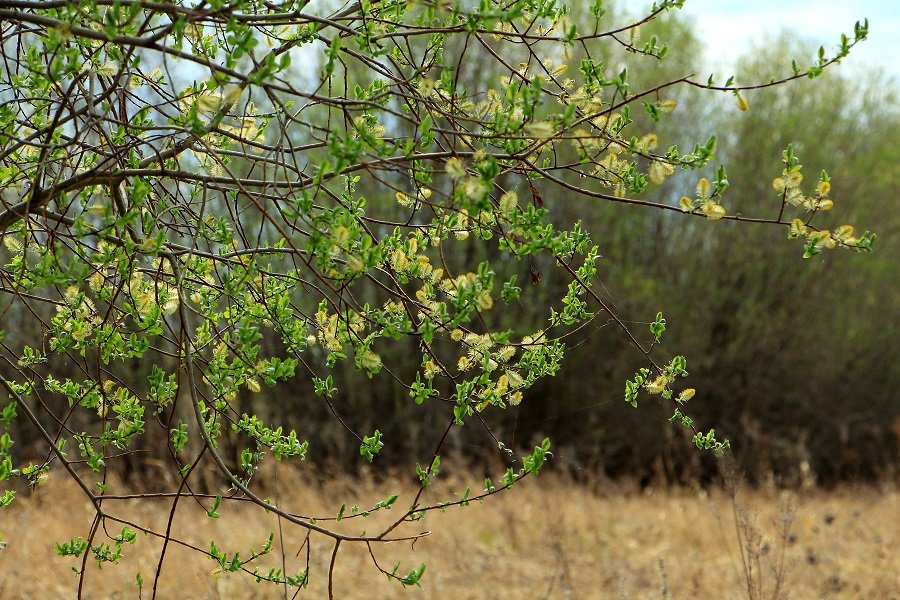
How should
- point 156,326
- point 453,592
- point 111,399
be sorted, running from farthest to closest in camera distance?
point 453,592 < point 111,399 < point 156,326

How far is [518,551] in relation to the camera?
6855 millimetres

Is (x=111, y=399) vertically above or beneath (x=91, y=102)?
beneath

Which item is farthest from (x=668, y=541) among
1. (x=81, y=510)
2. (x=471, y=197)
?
(x=471, y=197)

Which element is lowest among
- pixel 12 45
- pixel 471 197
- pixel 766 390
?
pixel 471 197

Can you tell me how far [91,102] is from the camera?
2004 millimetres

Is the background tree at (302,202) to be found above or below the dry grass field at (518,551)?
below

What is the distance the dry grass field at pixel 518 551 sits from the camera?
5.55 m

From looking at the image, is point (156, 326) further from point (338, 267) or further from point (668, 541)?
point (668, 541)

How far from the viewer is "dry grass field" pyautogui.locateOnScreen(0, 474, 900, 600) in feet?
18.2

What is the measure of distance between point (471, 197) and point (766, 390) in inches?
468

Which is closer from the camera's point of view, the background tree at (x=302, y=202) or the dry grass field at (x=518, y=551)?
the background tree at (x=302, y=202)

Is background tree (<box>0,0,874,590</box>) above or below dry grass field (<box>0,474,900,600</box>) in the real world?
below

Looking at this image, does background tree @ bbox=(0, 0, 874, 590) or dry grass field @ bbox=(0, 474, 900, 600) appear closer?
background tree @ bbox=(0, 0, 874, 590)

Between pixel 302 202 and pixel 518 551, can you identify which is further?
pixel 518 551
